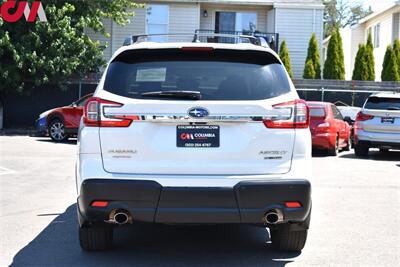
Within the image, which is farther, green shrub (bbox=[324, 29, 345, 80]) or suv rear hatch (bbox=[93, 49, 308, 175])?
green shrub (bbox=[324, 29, 345, 80])

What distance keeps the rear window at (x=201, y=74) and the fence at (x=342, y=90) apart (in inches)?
776

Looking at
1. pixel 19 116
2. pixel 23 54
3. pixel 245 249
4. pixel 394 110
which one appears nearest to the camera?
pixel 245 249

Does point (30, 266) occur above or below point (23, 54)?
below

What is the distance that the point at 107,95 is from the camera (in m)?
5.13

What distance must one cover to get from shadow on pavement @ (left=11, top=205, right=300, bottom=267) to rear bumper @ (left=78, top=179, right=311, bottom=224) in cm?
83

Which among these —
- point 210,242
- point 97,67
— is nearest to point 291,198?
point 210,242

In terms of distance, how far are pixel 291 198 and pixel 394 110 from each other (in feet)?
37.7

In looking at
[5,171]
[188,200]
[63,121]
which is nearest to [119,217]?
[188,200]

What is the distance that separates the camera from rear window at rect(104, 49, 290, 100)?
17.1 feet

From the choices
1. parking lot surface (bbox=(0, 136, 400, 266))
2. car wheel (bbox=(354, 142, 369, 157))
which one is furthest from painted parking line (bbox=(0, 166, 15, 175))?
car wheel (bbox=(354, 142, 369, 157))

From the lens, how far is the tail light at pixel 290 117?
A: 16.8 ft

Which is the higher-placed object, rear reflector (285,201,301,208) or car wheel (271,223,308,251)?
rear reflector (285,201,301,208)

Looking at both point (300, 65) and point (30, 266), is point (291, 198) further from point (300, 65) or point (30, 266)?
point (300, 65)
